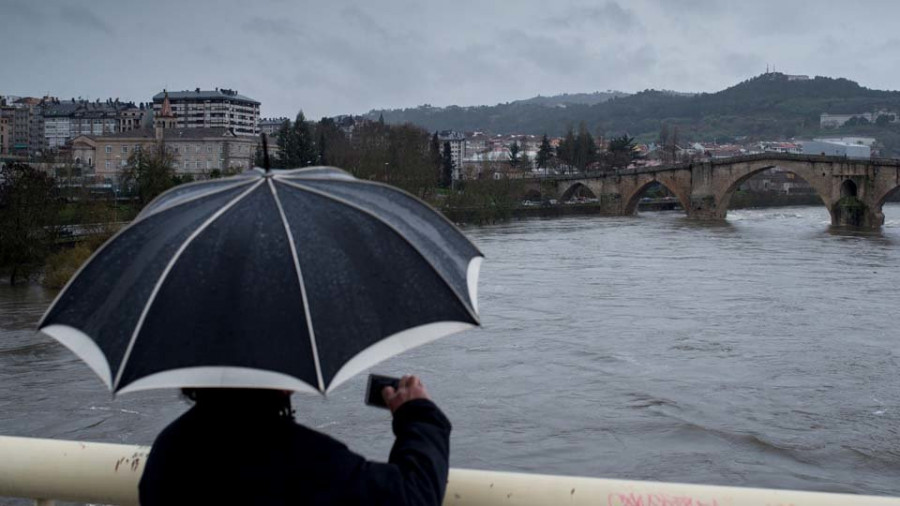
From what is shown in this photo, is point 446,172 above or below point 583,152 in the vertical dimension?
below

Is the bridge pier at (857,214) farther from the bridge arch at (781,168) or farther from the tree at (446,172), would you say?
the tree at (446,172)

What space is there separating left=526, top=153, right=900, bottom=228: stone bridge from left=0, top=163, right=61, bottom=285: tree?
28268 mm

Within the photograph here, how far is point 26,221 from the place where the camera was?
25484 millimetres

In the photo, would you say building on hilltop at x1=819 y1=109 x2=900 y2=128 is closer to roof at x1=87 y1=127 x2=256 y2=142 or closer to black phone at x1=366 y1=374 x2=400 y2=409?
roof at x1=87 y1=127 x2=256 y2=142

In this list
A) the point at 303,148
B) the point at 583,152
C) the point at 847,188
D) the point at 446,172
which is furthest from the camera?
the point at 583,152

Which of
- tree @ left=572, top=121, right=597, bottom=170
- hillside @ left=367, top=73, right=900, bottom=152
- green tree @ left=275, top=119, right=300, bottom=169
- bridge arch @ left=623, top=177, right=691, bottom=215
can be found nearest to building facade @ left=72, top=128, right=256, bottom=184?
green tree @ left=275, top=119, right=300, bottom=169

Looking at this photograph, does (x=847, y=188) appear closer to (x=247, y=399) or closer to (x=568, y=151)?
(x=247, y=399)

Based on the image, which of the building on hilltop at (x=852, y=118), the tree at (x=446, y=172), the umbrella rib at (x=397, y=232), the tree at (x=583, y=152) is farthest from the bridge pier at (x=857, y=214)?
the building on hilltop at (x=852, y=118)

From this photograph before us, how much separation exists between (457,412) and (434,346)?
3603mm

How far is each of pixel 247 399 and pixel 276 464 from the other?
0.11 meters

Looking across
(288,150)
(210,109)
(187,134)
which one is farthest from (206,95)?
(288,150)

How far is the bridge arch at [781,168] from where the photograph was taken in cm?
4212

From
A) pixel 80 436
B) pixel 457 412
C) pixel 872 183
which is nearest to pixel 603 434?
pixel 457 412

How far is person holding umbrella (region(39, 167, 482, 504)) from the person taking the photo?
147 centimetres
